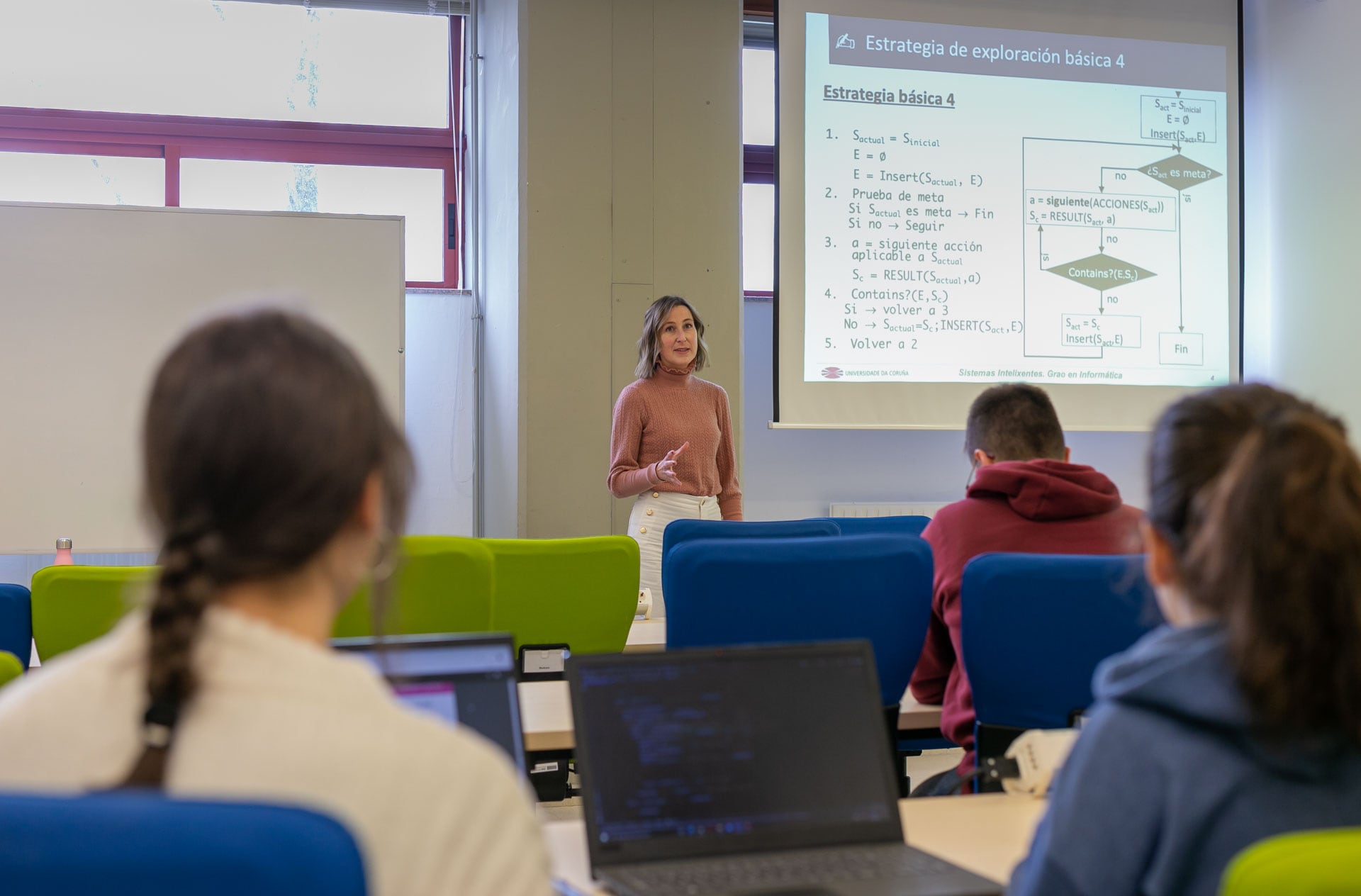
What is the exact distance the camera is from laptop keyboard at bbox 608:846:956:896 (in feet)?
3.52

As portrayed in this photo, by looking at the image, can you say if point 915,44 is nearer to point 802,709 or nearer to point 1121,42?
point 1121,42

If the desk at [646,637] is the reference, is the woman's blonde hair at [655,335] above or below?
above

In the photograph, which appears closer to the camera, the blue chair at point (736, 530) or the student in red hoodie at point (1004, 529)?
the student in red hoodie at point (1004, 529)

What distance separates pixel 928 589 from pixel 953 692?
19cm

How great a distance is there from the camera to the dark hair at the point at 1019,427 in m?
2.39

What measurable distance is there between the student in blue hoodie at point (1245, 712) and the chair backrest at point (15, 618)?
71.4 inches

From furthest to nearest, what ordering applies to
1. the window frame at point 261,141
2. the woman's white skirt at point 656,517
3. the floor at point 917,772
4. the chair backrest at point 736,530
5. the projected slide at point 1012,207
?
the window frame at point 261,141 → the projected slide at point 1012,207 → the woman's white skirt at point 656,517 → the floor at point 917,772 → the chair backrest at point 736,530

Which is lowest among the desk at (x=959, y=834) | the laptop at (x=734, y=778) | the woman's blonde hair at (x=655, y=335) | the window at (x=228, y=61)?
the desk at (x=959, y=834)

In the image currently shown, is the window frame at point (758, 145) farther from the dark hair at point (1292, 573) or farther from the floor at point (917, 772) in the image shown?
the dark hair at point (1292, 573)

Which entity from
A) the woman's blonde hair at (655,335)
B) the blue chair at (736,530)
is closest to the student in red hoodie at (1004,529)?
the blue chair at (736,530)

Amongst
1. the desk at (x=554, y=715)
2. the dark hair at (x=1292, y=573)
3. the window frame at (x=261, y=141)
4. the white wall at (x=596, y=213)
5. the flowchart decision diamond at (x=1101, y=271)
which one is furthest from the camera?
the flowchart decision diamond at (x=1101, y=271)

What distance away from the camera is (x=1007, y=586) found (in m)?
1.84

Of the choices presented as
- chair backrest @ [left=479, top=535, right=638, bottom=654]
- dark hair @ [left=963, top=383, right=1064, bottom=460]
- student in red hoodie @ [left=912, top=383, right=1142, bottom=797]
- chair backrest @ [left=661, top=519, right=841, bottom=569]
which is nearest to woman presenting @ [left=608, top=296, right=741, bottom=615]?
chair backrest @ [left=661, top=519, right=841, bottom=569]

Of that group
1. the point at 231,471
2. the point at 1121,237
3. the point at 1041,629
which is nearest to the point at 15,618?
the point at 231,471
